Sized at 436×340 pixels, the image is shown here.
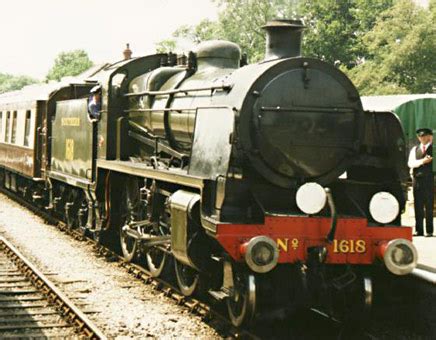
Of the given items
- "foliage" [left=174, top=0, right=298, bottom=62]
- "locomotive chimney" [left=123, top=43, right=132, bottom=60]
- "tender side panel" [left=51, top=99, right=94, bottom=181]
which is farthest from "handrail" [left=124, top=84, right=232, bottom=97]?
"foliage" [left=174, top=0, right=298, bottom=62]

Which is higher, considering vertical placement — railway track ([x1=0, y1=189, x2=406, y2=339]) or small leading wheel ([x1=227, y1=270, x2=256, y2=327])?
small leading wheel ([x1=227, y1=270, x2=256, y2=327])

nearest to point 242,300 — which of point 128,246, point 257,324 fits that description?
point 257,324

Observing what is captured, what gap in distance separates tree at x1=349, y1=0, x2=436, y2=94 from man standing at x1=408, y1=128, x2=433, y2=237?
23988mm

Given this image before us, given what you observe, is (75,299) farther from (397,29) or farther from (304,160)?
(397,29)

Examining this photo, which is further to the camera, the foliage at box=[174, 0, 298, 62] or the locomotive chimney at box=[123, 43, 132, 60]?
the foliage at box=[174, 0, 298, 62]

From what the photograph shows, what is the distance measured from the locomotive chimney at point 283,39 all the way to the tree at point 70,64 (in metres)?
98.3

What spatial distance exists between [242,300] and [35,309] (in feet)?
7.92

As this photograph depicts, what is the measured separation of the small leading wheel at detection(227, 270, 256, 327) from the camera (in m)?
6.18

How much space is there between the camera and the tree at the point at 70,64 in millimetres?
103750

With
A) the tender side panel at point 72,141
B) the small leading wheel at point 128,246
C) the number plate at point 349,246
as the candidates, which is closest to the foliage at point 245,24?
the tender side panel at point 72,141

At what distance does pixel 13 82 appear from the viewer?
152625 millimetres

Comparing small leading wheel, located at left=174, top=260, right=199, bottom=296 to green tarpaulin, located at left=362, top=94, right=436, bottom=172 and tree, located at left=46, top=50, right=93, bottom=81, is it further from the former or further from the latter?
tree, located at left=46, top=50, right=93, bottom=81

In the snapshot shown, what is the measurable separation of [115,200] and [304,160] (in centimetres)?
403

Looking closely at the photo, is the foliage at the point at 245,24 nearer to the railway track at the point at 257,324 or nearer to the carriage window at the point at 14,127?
the carriage window at the point at 14,127
